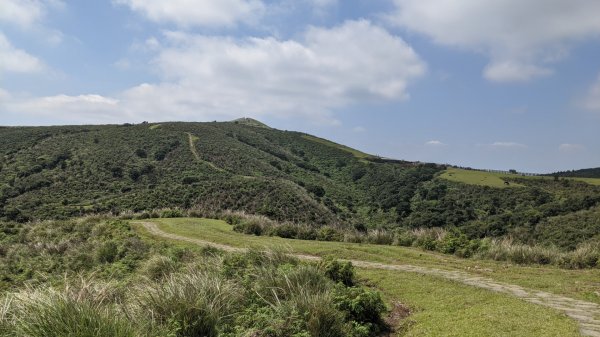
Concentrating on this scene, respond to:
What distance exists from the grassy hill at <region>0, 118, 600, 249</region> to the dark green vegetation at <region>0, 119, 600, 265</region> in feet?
0.58

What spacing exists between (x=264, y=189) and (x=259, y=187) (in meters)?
0.80

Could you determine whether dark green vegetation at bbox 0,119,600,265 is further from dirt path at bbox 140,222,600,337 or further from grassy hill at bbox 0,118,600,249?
dirt path at bbox 140,222,600,337

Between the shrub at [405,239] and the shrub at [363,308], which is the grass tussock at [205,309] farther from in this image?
the shrub at [405,239]

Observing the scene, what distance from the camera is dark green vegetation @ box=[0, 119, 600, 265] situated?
1481 inches

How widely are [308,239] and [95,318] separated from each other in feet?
52.7

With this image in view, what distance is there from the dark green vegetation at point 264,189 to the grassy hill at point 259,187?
18 centimetres

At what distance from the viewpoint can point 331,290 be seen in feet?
28.7

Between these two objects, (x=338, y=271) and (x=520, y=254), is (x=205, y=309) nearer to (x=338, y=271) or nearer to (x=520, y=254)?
(x=338, y=271)

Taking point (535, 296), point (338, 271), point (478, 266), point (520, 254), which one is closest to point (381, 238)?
point (520, 254)

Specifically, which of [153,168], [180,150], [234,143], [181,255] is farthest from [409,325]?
[234,143]

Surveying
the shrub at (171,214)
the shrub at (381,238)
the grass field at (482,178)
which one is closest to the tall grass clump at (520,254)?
the shrub at (381,238)

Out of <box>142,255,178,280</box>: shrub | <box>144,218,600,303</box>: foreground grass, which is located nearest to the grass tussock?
<box>142,255,178,280</box>: shrub

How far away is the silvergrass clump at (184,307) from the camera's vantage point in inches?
274

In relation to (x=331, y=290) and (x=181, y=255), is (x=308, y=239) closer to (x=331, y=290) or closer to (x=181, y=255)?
(x=181, y=255)
